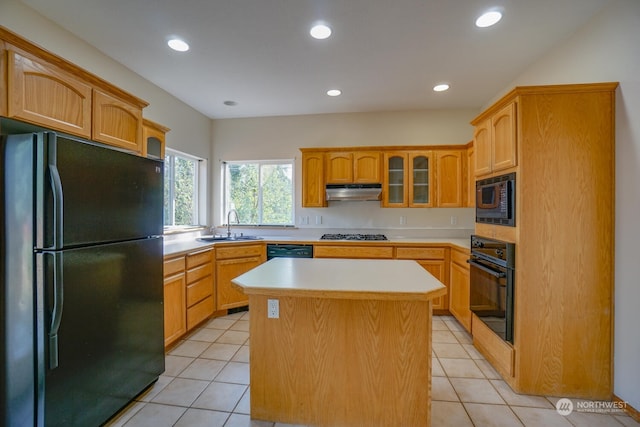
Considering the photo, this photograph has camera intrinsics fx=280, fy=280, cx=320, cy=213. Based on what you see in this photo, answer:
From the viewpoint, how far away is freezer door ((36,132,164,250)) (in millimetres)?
1326

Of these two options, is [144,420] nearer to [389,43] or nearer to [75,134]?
[75,134]

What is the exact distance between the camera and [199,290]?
2.99 metres

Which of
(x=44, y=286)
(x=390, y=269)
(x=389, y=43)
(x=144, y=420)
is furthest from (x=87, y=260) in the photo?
(x=389, y=43)

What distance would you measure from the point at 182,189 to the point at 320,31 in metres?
2.74

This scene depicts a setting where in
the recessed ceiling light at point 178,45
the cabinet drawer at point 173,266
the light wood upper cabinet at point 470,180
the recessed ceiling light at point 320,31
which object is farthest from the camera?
the light wood upper cabinet at point 470,180

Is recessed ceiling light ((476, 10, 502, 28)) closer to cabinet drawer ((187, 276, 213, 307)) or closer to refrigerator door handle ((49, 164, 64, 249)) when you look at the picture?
refrigerator door handle ((49, 164, 64, 249))

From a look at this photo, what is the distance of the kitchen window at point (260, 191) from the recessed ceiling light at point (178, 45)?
1994mm

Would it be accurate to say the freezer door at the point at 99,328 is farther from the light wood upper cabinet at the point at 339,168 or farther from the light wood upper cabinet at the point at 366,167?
the light wood upper cabinet at the point at 366,167

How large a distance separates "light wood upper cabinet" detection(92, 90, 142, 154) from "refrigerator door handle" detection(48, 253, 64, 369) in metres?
1.01

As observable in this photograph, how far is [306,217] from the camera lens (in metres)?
4.18

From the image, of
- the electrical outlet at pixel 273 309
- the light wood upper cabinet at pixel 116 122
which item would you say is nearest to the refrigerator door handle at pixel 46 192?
the light wood upper cabinet at pixel 116 122

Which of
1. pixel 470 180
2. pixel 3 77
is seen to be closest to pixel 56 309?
pixel 3 77

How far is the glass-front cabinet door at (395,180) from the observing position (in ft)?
12.2

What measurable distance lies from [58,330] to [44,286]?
235mm
